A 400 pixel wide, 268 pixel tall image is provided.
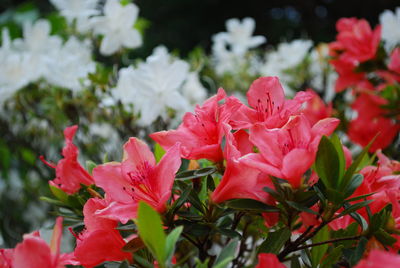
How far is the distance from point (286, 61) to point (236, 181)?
131cm

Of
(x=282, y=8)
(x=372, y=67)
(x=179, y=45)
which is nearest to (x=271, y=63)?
(x=372, y=67)

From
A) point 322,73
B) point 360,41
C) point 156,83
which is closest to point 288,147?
point 156,83

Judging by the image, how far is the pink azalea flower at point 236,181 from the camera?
49cm

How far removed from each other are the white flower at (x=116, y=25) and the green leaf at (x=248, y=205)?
2.49 ft

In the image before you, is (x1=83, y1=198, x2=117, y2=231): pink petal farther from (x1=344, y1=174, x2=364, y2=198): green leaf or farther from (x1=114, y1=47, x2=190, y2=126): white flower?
(x1=114, y1=47, x2=190, y2=126): white flower

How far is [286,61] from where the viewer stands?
5.68 feet

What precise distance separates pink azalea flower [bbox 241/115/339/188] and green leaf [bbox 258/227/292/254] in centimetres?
6

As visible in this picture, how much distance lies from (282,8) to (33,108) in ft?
14.7

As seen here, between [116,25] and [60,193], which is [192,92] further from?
[60,193]

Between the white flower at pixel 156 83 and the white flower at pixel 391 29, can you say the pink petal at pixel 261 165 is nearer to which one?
the white flower at pixel 156 83

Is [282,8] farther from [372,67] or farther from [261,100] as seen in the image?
[261,100]

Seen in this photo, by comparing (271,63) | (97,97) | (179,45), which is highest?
(97,97)

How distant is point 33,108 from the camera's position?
4.44 feet

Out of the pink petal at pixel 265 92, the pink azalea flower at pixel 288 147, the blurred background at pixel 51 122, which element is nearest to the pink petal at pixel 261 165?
the pink azalea flower at pixel 288 147
